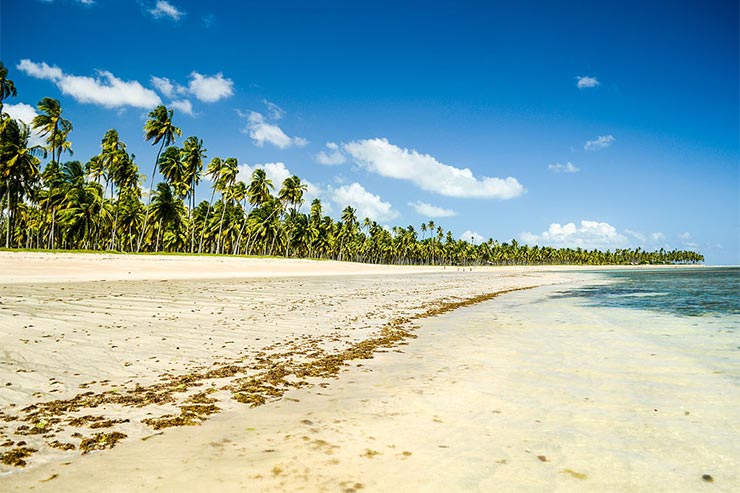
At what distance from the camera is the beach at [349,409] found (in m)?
3.48

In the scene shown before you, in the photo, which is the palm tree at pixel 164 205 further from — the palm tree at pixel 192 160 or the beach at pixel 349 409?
the beach at pixel 349 409

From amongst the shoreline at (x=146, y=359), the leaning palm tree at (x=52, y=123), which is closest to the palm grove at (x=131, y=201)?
the leaning palm tree at (x=52, y=123)

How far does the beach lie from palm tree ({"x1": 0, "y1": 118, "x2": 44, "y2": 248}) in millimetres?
48199

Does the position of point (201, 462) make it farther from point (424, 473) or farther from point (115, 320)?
point (115, 320)

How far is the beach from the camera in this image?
3480 mm

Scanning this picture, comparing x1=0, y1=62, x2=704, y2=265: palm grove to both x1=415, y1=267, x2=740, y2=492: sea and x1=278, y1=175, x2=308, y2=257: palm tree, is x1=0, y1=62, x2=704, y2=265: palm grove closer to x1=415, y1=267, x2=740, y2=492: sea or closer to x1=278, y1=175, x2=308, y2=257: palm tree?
x1=278, y1=175, x2=308, y2=257: palm tree

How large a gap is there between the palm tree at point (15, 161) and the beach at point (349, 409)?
48199 millimetres

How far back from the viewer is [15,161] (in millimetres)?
45875

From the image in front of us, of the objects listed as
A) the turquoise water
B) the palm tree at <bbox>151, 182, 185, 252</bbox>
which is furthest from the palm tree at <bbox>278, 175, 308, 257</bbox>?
the turquoise water

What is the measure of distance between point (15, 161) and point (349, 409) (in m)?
57.3

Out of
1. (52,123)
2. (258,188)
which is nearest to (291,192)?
(258,188)

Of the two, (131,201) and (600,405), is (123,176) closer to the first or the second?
(131,201)

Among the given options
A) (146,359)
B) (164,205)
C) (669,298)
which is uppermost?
(164,205)

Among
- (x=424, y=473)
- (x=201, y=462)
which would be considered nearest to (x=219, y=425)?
(x=201, y=462)
